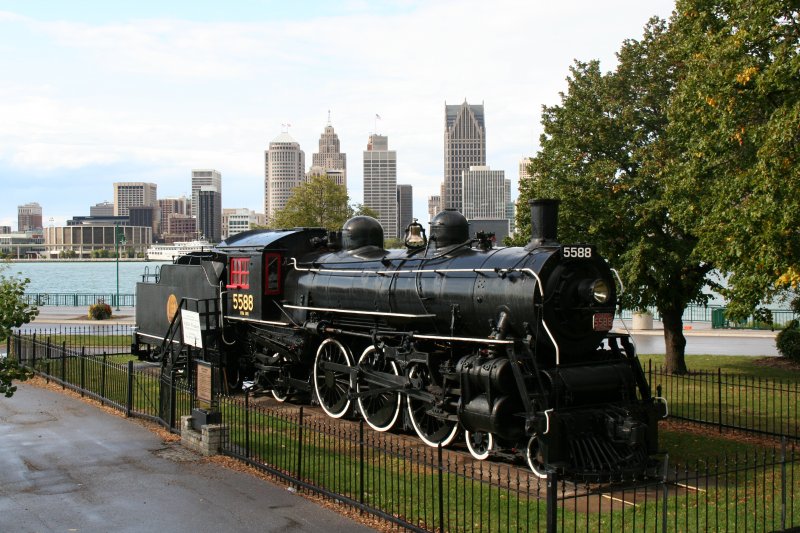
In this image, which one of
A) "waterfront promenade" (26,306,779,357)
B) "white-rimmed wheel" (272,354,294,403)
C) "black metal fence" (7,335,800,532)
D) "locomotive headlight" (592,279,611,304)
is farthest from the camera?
"waterfront promenade" (26,306,779,357)

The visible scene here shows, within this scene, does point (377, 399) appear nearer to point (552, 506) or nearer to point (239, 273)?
point (239, 273)

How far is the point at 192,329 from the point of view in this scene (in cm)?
1711

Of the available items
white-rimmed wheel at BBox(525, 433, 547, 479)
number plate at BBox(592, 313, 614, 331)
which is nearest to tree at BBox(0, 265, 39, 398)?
white-rimmed wheel at BBox(525, 433, 547, 479)

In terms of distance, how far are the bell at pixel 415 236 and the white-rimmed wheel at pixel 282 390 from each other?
15.5ft

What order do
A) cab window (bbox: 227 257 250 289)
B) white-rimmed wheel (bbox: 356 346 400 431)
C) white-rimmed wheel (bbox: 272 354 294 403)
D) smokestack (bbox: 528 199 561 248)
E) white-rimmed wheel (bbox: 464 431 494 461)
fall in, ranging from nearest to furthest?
white-rimmed wheel (bbox: 464 431 494 461)
smokestack (bbox: 528 199 561 248)
white-rimmed wheel (bbox: 356 346 400 431)
white-rimmed wheel (bbox: 272 354 294 403)
cab window (bbox: 227 257 250 289)

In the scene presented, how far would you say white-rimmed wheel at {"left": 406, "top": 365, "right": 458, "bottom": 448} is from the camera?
13531mm

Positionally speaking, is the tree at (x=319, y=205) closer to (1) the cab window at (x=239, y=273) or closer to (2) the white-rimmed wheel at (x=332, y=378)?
(1) the cab window at (x=239, y=273)

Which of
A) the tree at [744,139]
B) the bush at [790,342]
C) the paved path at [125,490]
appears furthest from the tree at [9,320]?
the bush at [790,342]

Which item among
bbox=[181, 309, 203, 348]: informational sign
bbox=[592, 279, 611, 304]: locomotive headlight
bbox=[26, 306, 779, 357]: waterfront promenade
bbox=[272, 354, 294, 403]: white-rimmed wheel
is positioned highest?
bbox=[592, 279, 611, 304]: locomotive headlight

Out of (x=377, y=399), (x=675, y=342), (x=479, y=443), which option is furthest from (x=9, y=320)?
(x=675, y=342)

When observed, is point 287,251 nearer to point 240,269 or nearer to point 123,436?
point 240,269

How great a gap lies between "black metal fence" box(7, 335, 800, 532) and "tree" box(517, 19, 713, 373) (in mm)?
7388

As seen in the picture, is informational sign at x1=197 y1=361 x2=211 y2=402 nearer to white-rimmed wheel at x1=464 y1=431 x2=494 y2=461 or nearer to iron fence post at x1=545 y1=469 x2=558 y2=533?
white-rimmed wheel at x1=464 y1=431 x2=494 y2=461

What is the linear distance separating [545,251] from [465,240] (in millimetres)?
2514
